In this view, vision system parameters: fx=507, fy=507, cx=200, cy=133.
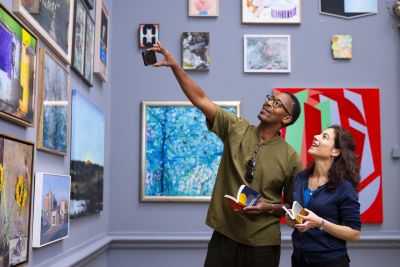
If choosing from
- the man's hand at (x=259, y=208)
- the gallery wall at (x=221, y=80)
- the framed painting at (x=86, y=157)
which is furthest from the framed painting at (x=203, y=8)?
the man's hand at (x=259, y=208)

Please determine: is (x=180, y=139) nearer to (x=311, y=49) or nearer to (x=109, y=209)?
(x=109, y=209)

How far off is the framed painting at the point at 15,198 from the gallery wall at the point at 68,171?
84 mm

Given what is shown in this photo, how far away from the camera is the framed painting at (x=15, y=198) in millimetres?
2197

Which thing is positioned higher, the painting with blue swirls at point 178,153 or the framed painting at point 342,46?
the framed painting at point 342,46

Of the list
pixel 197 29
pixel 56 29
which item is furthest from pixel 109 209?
pixel 56 29

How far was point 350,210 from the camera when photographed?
2.58 meters

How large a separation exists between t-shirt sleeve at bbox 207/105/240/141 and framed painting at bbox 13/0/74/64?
1.02 metres

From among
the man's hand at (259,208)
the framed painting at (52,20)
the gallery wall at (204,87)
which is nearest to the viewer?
the framed painting at (52,20)

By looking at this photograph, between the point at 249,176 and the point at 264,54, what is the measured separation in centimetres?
239

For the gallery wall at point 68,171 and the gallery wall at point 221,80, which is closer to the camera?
the gallery wall at point 68,171

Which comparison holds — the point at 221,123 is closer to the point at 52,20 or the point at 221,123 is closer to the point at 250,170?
the point at 250,170

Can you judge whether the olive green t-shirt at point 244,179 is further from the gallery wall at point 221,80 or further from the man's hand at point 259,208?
the gallery wall at point 221,80

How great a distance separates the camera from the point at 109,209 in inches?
188

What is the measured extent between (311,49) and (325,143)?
2.36 metres
